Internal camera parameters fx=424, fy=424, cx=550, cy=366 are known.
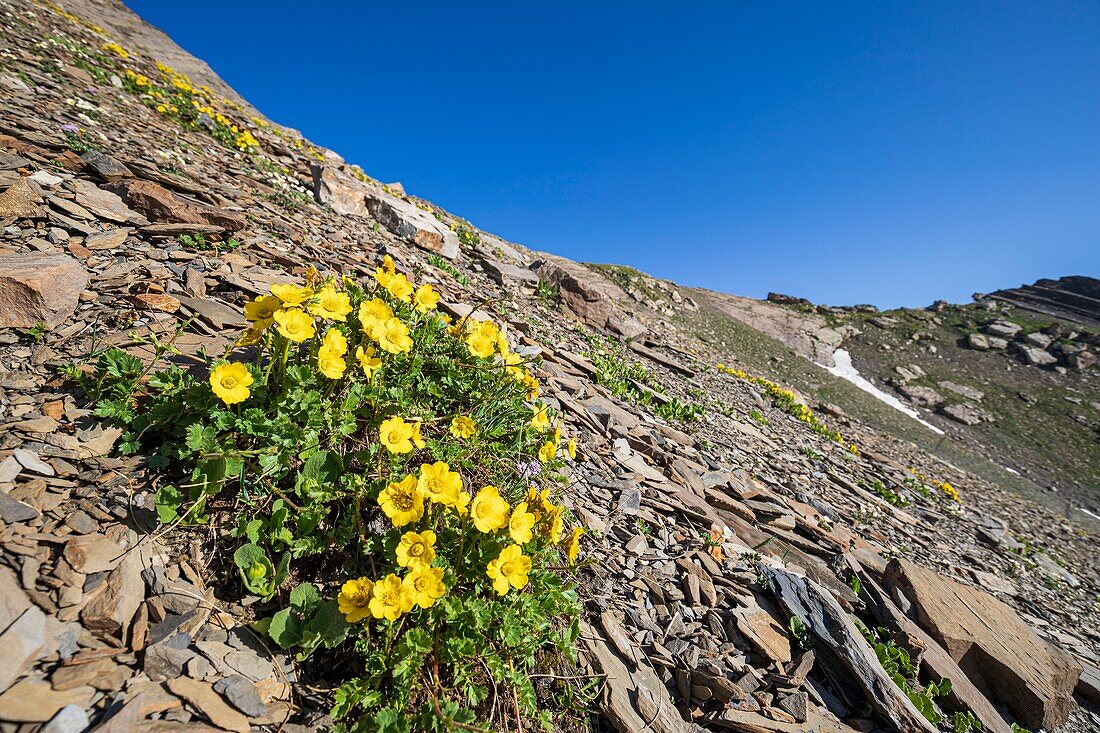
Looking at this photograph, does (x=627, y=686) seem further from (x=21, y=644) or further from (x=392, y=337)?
(x=21, y=644)

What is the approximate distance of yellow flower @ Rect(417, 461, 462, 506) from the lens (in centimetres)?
232

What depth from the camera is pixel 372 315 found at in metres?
2.98

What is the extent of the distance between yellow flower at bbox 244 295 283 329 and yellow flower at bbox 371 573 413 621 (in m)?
1.77

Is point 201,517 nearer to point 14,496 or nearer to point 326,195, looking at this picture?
point 14,496

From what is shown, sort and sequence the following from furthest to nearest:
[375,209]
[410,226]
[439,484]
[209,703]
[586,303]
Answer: [586,303] → [375,209] → [410,226] → [439,484] → [209,703]

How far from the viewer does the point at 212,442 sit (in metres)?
2.45

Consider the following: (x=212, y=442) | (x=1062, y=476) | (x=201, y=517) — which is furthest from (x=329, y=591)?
(x=1062, y=476)

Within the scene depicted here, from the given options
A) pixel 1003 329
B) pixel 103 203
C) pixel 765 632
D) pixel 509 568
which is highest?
pixel 1003 329

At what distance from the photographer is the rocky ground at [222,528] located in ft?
6.52

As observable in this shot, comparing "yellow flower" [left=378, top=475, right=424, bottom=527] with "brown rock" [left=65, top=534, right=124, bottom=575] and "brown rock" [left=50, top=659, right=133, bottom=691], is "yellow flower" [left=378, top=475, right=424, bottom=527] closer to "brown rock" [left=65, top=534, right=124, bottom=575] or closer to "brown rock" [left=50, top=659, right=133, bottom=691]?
"brown rock" [left=50, top=659, right=133, bottom=691]

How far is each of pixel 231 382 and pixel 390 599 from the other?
1.54 metres

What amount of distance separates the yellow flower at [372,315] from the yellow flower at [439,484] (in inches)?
42.0

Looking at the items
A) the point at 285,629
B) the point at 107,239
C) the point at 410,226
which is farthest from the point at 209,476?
the point at 410,226

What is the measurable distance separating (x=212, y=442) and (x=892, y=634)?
18.9 ft
